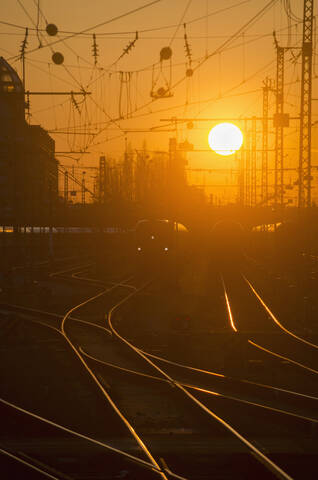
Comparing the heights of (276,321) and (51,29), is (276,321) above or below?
below

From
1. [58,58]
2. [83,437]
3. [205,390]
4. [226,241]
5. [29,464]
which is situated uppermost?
[58,58]

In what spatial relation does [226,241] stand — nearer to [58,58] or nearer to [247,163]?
[247,163]

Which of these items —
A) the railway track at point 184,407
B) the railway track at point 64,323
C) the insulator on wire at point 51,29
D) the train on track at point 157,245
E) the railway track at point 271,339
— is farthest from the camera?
the train on track at point 157,245

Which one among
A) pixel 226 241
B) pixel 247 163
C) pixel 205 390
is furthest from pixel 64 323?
pixel 247 163

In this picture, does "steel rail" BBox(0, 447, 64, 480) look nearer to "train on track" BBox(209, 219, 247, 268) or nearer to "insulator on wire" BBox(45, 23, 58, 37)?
"insulator on wire" BBox(45, 23, 58, 37)

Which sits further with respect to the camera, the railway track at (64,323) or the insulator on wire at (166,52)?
the insulator on wire at (166,52)

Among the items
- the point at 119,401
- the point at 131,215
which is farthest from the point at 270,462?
the point at 131,215

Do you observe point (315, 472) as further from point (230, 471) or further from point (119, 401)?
point (119, 401)

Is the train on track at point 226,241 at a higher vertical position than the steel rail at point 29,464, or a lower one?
lower

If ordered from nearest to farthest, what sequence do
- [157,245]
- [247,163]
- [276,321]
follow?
1. [276,321]
2. [157,245]
3. [247,163]

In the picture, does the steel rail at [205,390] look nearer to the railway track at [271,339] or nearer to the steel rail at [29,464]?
the railway track at [271,339]

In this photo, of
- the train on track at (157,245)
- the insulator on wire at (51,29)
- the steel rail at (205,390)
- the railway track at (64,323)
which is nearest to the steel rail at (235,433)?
the steel rail at (205,390)

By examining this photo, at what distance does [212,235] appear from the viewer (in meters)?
57.7

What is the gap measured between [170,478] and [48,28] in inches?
706
